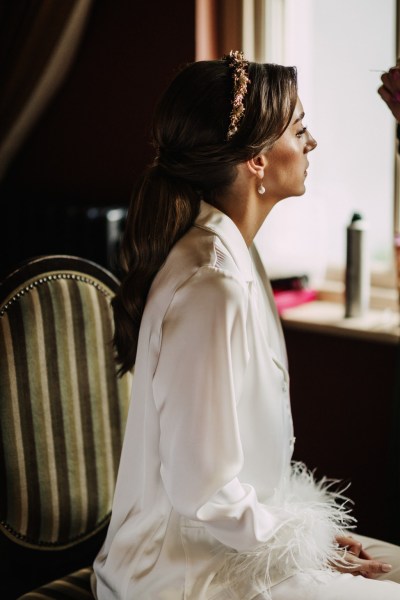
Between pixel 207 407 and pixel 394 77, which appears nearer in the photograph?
pixel 207 407

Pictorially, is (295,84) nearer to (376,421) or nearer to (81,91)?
(376,421)

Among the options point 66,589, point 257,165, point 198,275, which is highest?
point 257,165

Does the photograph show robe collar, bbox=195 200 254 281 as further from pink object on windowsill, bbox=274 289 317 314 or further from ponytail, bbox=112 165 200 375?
pink object on windowsill, bbox=274 289 317 314

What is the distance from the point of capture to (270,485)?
1254 millimetres

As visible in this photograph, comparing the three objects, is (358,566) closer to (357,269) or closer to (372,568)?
(372,568)

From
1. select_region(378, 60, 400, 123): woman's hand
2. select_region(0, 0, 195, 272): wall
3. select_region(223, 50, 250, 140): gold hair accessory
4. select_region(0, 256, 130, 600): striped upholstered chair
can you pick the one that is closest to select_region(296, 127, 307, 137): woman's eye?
select_region(223, 50, 250, 140): gold hair accessory

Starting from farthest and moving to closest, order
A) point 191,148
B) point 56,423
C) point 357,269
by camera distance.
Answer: point 357,269 < point 56,423 < point 191,148

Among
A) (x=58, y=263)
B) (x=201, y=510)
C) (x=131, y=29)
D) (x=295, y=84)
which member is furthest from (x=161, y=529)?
(x=131, y=29)

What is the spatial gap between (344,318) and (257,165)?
107 cm

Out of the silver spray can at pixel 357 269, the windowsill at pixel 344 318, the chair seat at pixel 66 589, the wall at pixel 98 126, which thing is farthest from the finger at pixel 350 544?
the wall at pixel 98 126

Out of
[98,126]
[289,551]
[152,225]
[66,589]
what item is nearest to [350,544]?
[289,551]

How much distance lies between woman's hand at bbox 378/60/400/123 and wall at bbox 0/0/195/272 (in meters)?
1.06

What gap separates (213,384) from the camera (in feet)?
3.49

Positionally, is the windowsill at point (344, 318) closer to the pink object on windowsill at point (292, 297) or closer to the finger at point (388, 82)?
the pink object on windowsill at point (292, 297)
